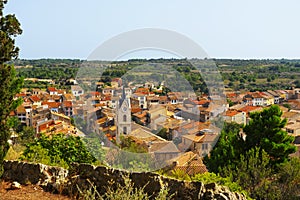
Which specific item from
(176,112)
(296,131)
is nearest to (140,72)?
(176,112)

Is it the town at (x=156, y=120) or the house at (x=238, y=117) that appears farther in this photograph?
the house at (x=238, y=117)

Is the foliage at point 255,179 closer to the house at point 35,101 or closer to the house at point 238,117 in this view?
the house at point 238,117

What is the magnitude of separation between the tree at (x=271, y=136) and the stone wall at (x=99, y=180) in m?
5.46

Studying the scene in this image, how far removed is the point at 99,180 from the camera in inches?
135

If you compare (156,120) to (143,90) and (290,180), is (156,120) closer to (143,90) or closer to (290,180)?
(143,90)

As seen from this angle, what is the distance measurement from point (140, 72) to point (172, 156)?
1857 mm

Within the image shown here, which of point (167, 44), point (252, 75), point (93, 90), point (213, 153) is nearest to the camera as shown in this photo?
point (167, 44)

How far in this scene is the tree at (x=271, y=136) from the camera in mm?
8297

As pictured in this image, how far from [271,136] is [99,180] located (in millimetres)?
6114

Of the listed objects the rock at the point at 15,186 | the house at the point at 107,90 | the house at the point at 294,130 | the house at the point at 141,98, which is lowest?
the house at the point at 294,130

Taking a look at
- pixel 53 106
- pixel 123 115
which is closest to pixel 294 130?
pixel 123 115

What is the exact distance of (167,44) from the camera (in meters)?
5.84

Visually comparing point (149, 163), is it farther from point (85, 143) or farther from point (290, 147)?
point (290, 147)

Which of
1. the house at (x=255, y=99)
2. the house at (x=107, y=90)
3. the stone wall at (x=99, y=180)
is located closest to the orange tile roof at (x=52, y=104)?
the house at (x=255, y=99)
